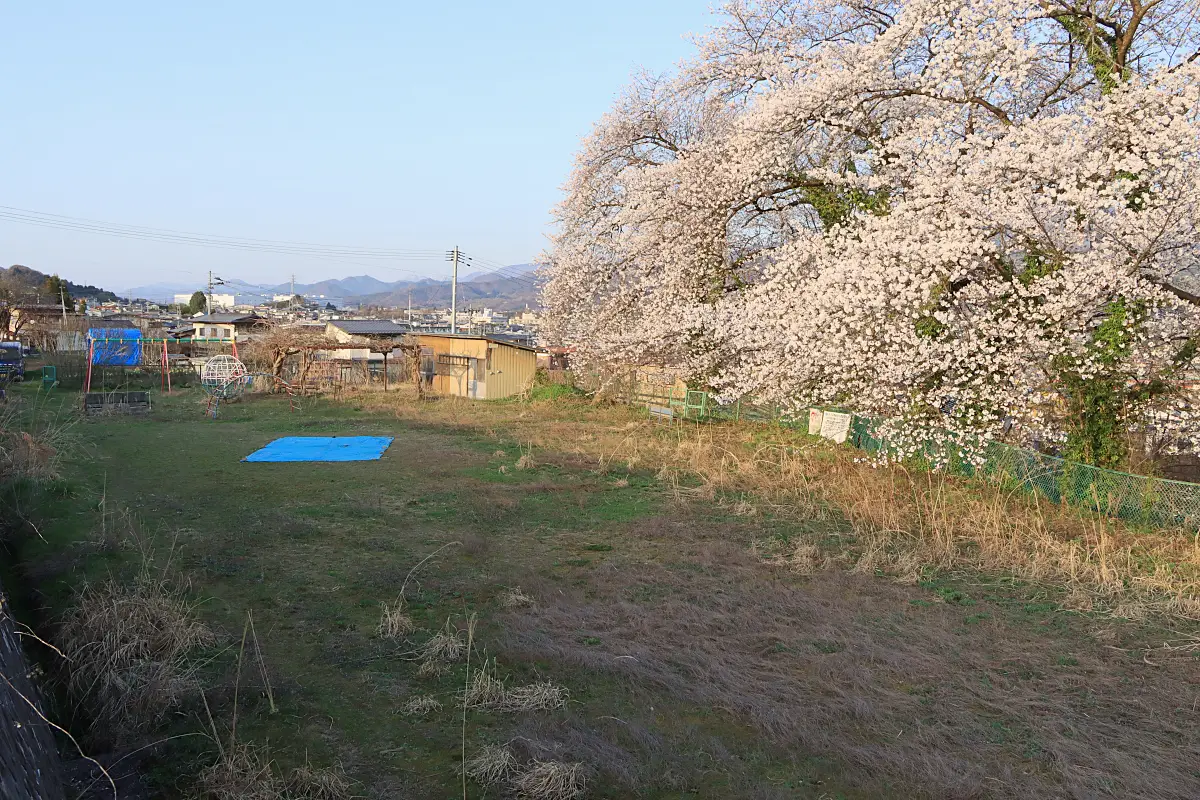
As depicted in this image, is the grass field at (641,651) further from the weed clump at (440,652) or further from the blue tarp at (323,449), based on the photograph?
the blue tarp at (323,449)

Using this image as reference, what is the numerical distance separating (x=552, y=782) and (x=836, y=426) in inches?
428

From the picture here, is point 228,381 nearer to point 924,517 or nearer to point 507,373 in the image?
point 507,373

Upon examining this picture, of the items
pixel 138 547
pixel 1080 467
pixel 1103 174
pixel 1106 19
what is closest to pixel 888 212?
pixel 1103 174

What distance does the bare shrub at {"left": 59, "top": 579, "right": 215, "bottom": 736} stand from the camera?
414 centimetres

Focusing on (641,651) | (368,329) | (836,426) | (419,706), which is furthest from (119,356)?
(641,651)

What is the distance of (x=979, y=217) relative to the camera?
9.08 m

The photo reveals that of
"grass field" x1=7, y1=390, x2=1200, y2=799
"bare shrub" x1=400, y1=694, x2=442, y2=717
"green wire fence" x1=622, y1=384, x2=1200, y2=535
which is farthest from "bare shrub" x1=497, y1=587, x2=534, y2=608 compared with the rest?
"green wire fence" x1=622, y1=384, x2=1200, y2=535

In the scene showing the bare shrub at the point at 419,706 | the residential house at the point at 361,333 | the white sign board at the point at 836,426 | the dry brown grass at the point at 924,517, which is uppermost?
the residential house at the point at 361,333

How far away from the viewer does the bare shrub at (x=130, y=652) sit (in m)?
4.14

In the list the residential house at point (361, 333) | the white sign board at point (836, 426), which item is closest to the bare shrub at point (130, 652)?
the white sign board at point (836, 426)

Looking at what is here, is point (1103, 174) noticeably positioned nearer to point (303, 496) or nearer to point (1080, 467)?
point (1080, 467)

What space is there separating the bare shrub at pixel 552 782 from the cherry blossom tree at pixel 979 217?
758 centimetres

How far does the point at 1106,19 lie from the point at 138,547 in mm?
13095

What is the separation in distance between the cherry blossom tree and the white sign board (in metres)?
1.58
